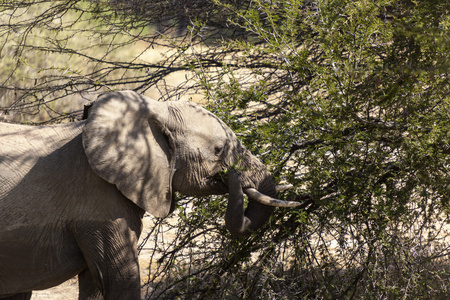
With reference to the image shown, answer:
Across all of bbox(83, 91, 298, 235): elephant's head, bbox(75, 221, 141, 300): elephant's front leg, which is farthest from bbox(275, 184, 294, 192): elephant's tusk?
bbox(75, 221, 141, 300): elephant's front leg

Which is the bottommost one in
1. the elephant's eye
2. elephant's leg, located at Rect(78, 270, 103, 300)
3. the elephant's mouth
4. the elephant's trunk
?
elephant's leg, located at Rect(78, 270, 103, 300)

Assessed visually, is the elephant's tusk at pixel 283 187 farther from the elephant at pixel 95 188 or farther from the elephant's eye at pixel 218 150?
the elephant's eye at pixel 218 150

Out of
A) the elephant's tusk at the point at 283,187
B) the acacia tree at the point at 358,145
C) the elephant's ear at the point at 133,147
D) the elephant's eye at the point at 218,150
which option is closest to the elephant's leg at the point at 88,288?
the elephant's ear at the point at 133,147

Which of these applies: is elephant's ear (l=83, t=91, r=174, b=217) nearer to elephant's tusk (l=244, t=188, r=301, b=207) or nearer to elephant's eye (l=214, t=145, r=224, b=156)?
elephant's eye (l=214, t=145, r=224, b=156)

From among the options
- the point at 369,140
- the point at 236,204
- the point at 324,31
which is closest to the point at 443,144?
the point at 369,140

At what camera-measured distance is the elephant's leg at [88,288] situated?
3469 mm

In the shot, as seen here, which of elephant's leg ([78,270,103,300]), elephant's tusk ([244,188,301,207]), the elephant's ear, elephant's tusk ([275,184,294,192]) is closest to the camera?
the elephant's ear

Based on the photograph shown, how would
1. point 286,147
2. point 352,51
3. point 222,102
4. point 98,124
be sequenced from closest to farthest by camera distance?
point 98,124 → point 352,51 → point 286,147 → point 222,102

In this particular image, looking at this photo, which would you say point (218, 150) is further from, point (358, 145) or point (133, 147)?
point (358, 145)

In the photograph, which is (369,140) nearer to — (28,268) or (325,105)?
(325,105)

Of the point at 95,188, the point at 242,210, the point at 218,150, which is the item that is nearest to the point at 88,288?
the point at 95,188

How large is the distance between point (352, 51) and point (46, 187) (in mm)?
1970

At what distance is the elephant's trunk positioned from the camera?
11.5 feet

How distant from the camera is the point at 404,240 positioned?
3.86m
